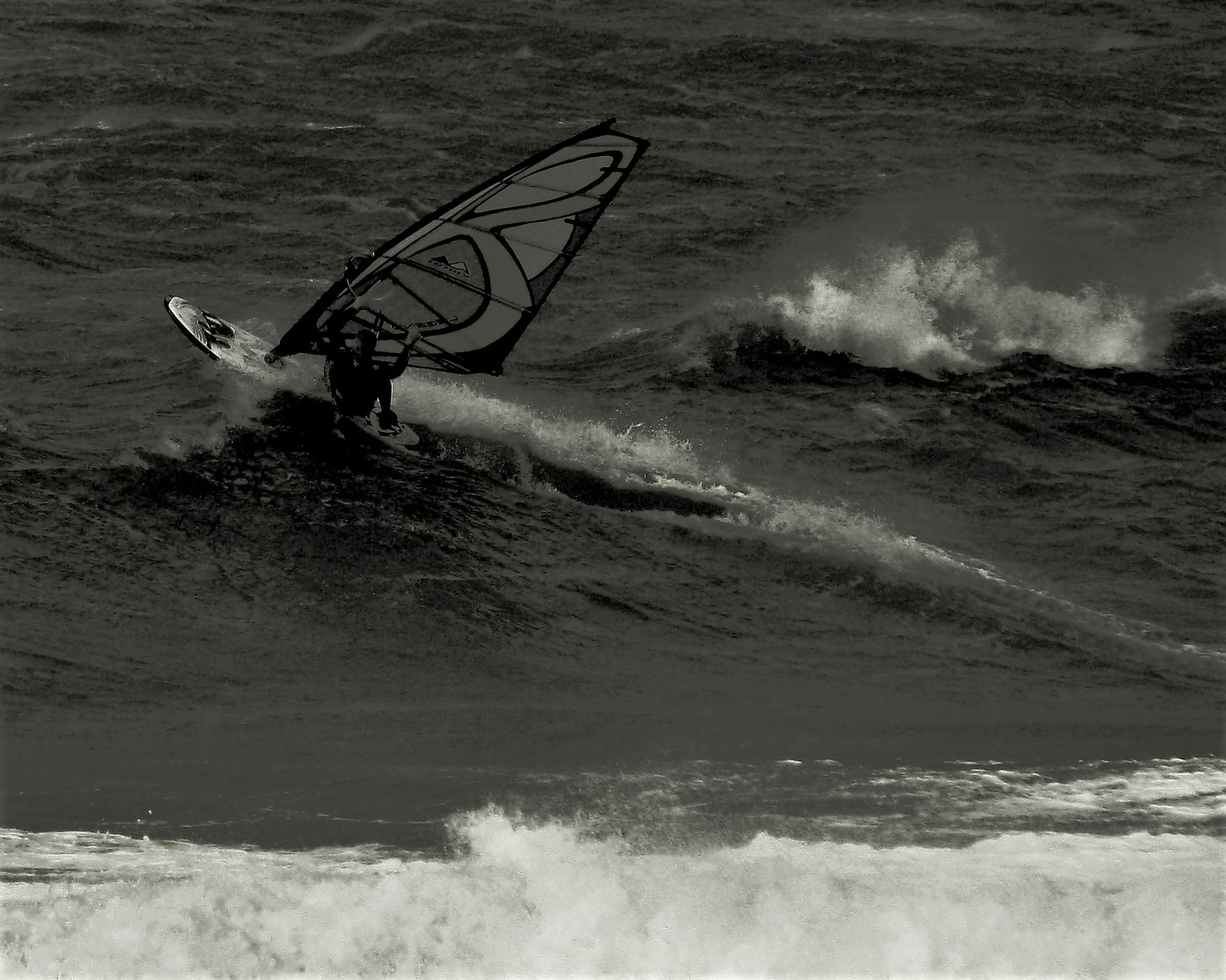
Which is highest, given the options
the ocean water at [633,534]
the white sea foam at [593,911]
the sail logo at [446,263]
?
the sail logo at [446,263]

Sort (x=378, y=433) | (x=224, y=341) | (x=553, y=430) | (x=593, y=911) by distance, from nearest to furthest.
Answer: (x=593, y=911) < (x=378, y=433) < (x=553, y=430) < (x=224, y=341)

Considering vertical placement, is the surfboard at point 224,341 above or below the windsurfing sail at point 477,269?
below

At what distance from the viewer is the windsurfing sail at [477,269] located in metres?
17.0

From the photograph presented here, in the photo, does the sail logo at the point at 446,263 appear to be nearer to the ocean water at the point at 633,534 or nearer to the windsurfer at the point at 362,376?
the windsurfer at the point at 362,376

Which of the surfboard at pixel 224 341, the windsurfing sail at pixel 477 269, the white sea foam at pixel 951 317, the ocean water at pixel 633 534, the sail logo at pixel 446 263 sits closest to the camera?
the ocean water at pixel 633 534

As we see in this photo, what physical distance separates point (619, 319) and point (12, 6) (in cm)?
1616

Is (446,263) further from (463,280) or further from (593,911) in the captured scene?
(593,911)

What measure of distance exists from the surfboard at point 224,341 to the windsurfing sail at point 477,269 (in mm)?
872

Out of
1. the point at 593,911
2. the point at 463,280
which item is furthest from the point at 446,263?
the point at 593,911

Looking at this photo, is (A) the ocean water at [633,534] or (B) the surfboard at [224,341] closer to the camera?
(A) the ocean water at [633,534]

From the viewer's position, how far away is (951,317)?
21.9 m

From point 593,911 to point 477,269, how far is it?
8.81 m

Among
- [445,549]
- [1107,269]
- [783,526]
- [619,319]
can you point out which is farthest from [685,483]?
[1107,269]

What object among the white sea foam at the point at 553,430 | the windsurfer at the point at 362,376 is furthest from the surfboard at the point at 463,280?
the white sea foam at the point at 553,430
